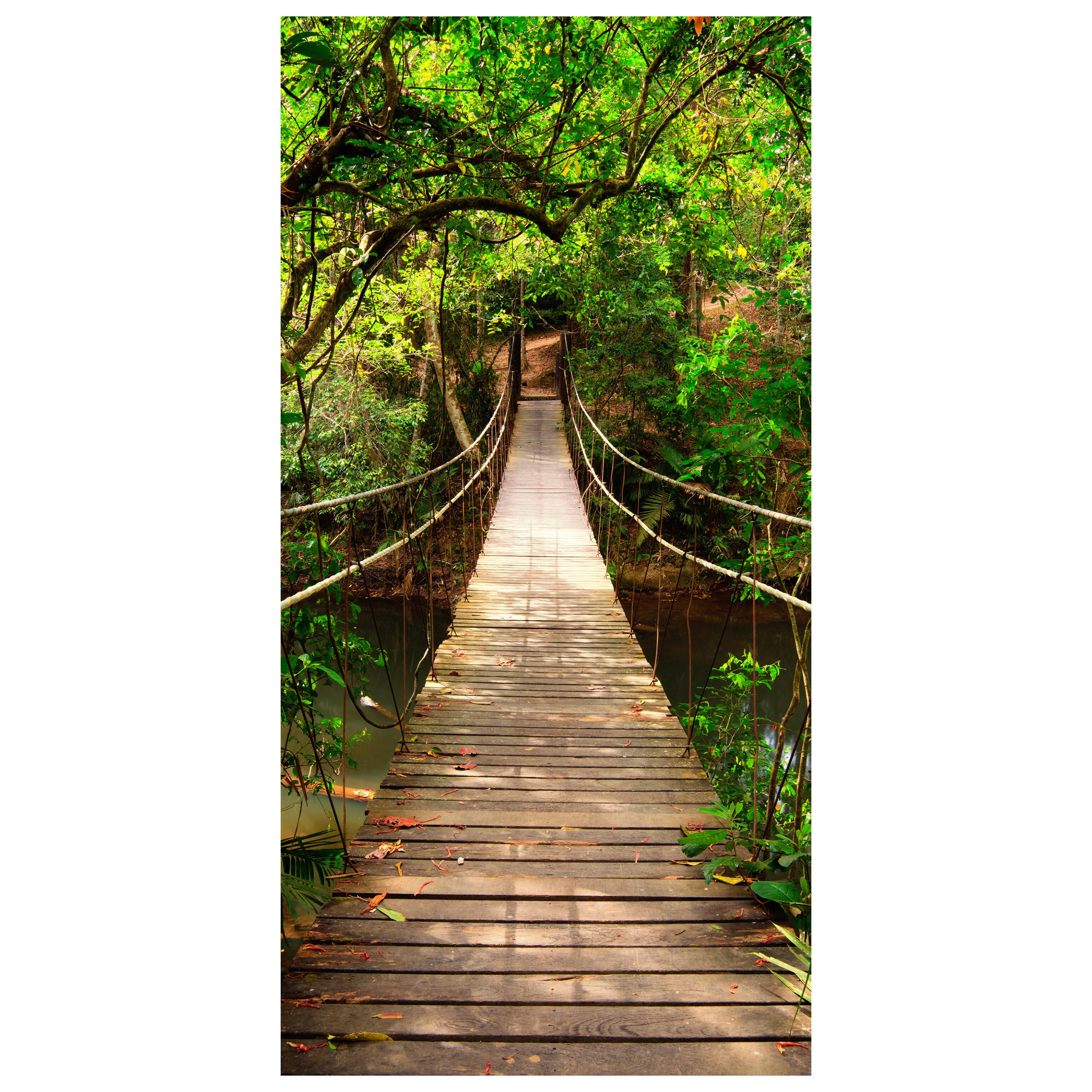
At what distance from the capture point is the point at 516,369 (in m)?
11.9

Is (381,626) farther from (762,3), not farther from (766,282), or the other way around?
(762,3)

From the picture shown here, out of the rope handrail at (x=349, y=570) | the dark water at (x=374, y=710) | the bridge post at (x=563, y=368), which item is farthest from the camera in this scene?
the bridge post at (x=563, y=368)

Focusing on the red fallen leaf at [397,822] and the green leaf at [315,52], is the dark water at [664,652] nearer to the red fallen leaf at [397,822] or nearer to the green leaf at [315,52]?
the red fallen leaf at [397,822]

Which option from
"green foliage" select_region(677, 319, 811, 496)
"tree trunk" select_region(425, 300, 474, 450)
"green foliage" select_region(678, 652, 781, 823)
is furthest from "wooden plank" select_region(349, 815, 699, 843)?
"tree trunk" select_region(425, 300, 474, 450)

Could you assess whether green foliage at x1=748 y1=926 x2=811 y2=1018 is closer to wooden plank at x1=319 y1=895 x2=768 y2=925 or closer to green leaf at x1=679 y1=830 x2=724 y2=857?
wooden plank at x1=319 y1=895 x2=768 y2=925

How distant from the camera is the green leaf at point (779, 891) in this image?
4.40ft

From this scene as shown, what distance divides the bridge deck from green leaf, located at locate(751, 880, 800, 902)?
0.11 meters

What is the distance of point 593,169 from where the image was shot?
343 centimetres

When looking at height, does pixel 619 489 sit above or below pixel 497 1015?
above

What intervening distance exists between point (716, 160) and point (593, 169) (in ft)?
2.88

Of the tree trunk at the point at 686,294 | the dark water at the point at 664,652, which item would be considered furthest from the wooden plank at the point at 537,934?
the tree trunk at the point at 686,294

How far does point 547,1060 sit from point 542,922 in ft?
1.18

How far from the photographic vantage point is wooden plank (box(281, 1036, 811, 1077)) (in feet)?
3.48


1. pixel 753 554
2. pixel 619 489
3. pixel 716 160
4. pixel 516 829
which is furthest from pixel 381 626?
pixel 753 554
